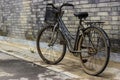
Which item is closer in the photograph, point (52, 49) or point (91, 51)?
point (91, 51)

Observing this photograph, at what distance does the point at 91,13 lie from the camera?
6.53 m

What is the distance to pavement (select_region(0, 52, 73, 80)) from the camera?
524 centimetres

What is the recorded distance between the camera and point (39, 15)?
28.3 feet

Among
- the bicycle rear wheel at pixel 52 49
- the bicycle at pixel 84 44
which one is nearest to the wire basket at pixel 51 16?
the bicycle at pixel 84 44

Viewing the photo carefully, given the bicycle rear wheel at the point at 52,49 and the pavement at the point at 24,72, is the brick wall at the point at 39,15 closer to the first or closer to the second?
the bicycle rear wheel at the point at 52,49

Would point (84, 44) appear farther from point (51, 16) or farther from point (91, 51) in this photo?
point (51, 16)

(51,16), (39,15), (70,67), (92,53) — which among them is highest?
(51,16)

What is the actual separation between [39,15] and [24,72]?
3.28 metres

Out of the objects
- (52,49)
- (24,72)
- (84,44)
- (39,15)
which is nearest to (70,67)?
(84,44)

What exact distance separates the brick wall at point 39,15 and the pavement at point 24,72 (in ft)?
4.69

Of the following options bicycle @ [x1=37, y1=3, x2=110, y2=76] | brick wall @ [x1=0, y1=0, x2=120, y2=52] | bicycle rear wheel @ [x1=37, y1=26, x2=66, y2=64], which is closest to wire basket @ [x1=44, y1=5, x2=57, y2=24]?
bicycle @ [x1=37, y1=3, x2=110, y2=76]

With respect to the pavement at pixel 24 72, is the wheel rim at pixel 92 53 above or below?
above

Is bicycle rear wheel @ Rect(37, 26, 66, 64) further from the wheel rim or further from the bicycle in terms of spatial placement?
the wheel rim

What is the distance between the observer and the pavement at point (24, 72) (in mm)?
5242
